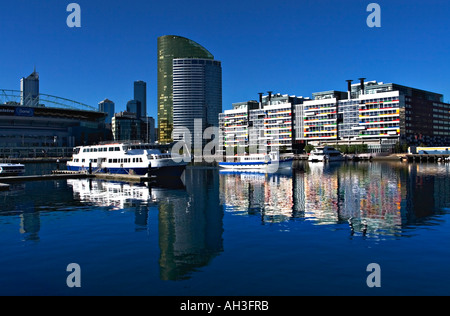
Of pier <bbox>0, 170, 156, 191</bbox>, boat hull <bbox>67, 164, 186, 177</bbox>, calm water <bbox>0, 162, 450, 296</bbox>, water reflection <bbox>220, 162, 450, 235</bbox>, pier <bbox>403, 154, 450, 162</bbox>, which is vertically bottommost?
calm water <bbox>0, 162, 450, 296</bbox>

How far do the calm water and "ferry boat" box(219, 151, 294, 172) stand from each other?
60.6 meters

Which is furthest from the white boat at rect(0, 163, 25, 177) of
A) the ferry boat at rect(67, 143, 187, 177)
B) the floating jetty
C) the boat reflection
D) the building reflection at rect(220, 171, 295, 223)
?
the building reflection at rect(220, 171, 295, 223)

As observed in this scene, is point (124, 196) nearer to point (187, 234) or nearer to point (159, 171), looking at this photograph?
point (159, 171)

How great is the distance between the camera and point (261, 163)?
4441 inches

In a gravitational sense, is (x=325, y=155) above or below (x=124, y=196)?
above

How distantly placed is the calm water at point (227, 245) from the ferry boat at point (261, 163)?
6060 centimetres

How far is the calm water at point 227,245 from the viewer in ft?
66.6

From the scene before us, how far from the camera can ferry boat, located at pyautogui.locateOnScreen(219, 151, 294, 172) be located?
4419 inches

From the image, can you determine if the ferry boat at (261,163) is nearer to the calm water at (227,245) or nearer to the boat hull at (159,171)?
the boat hull at (159,171)

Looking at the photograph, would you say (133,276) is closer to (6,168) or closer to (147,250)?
(147,250)

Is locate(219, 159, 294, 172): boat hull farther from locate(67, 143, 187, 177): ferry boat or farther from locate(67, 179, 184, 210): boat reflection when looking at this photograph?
locate(67, 179, 184, 210): boat reflection

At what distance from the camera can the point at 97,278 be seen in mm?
21391

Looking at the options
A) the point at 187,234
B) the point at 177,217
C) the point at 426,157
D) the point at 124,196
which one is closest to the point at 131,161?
the point at 124,196

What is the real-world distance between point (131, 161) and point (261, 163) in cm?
4081
